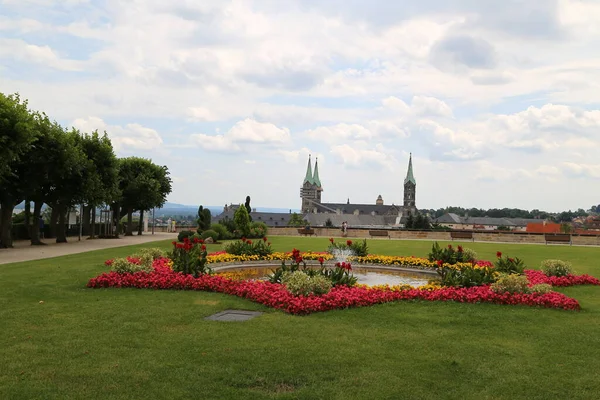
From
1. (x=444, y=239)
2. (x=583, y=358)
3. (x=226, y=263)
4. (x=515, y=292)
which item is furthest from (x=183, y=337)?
(x=444, y=239)

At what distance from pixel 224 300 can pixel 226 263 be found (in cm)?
809

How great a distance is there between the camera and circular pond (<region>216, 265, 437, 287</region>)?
17.0 meters

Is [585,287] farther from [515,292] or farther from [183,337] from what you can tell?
[183,337]

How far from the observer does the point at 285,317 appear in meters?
10.4

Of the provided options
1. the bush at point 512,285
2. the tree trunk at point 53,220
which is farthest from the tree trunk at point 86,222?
the bush at point 512,285

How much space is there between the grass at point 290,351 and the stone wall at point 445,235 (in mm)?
33687

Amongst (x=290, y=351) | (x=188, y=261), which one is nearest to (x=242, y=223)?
(x=188, y=261)

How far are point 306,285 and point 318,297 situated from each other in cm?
51

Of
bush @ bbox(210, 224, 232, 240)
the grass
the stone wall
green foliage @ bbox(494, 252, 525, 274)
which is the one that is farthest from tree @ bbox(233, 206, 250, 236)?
the grass

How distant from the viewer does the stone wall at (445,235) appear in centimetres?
4192

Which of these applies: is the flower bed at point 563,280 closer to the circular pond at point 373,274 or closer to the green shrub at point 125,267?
the circular pond at point 373,274

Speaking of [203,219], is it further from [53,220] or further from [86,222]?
[86,222]

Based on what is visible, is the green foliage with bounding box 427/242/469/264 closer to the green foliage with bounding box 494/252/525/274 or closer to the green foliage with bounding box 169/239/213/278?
the green foliage with bounding box 494/252/525/274

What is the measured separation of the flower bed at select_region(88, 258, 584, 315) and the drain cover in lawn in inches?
27.5
